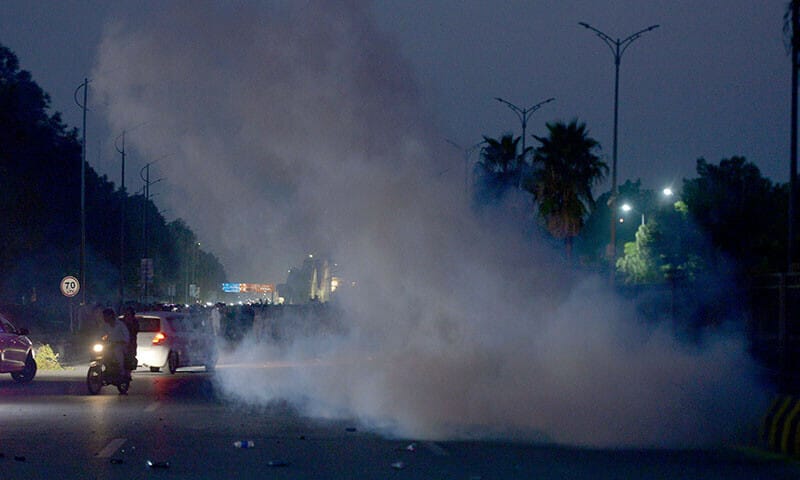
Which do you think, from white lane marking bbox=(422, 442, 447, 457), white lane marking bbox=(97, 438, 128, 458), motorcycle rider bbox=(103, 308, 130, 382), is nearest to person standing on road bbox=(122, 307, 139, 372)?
motorcycle rider bbox=(103, 308, 130, 382)

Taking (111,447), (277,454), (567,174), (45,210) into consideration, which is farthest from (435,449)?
(45,210)

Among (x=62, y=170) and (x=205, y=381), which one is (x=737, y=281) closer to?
(x=205, y=381)

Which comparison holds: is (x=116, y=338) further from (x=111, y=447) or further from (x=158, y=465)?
(x=158, y=465)

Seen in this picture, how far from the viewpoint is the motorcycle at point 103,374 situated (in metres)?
26.4

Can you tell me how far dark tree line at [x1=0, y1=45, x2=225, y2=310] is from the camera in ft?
207

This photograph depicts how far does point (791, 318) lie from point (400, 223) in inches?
271

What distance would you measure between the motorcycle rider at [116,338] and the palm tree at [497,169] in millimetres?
8224

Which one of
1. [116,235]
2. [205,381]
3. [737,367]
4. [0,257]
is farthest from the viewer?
[116,235]

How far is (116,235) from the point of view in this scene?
91625mm

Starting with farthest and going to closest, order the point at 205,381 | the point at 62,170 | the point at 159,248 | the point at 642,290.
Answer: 1. the point at 159,248
2. the point at 62,170
3. the point at 205,381
4. the point at 642,290

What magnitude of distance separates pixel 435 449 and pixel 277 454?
2.08 m

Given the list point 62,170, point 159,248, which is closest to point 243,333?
point 62,170

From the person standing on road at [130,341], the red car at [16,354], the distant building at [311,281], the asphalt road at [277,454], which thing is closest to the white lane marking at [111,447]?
the asphalt road at [277,454]

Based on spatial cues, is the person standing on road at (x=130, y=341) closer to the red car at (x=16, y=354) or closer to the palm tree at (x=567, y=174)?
the red car at (x=16, y=354)
